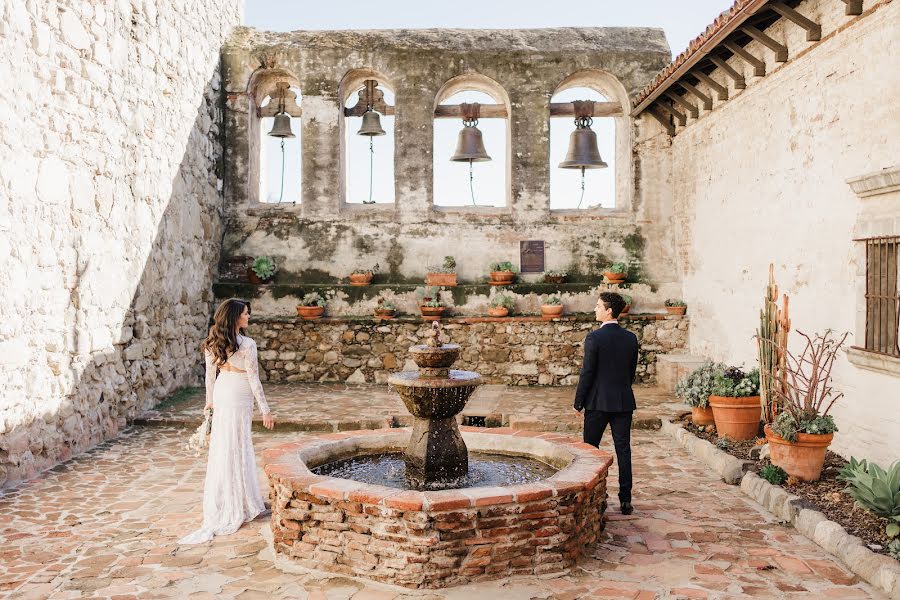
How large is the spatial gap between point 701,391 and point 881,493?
3188 millimetres

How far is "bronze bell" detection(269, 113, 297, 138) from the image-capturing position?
1285 centimetres

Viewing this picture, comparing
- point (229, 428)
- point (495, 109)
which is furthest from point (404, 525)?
point (495, 109)

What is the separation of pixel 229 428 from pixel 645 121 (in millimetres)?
9610

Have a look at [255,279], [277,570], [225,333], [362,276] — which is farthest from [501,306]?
[277,570]

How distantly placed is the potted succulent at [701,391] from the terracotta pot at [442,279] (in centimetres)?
498

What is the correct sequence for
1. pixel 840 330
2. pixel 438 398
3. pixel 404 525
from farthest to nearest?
1. pixel 840 330
2. pixel 438 398
3. pixel 404 525

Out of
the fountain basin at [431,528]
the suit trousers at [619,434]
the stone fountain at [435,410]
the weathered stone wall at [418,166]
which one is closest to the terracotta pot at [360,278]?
the weathered stone wall at [418,166]

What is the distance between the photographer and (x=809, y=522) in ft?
17.7

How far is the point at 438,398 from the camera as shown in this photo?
5.49 meters

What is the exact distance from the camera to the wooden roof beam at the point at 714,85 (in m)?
9.98

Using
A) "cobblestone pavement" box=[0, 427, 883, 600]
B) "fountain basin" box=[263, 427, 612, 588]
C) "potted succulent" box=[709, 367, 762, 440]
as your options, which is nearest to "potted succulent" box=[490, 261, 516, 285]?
"potted succulent" box=[709, 367, 762, 440]

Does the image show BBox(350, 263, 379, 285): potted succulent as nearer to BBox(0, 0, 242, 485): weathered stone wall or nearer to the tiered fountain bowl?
BBox(0, 0, 242, 485): weathered stone wall

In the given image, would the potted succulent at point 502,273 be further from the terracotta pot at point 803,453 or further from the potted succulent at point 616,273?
the terracotta pot at point 803,453

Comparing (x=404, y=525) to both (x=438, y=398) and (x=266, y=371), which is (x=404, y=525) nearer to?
(x=438, y=398)
